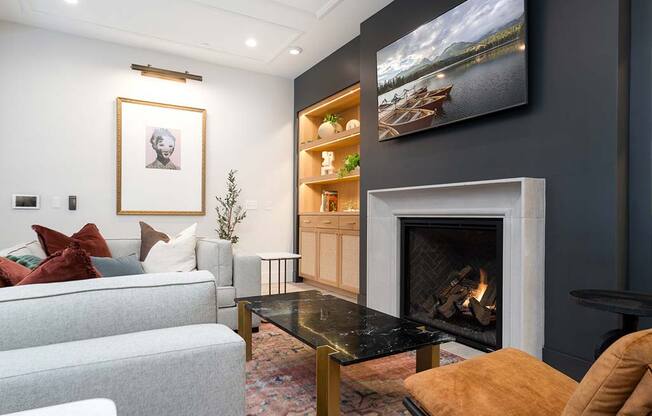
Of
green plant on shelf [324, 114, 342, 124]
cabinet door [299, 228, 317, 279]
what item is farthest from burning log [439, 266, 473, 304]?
green plant on shelf [324, 114, 342, 124]

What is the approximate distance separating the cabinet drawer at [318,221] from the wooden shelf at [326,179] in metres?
0.45

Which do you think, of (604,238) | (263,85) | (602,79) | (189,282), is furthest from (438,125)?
(263,85)

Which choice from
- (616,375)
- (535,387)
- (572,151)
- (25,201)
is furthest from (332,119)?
(616,375)

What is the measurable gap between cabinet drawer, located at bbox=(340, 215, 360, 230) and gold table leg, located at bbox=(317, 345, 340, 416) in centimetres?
251

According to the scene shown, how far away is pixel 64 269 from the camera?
4.17ft

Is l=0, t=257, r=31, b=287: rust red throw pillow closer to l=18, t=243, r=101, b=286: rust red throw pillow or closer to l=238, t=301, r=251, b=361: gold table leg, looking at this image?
l=18, t=243, r=101, b=286: rust red throw pillow

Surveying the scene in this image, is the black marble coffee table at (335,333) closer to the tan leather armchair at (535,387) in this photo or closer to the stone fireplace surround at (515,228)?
the tan leather armchair at (535,387)

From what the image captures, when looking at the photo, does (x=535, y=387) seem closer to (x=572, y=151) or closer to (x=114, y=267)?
(x=572, y=151)

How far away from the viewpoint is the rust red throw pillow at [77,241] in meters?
2.34

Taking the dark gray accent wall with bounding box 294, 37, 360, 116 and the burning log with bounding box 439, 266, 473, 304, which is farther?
the dark gray accent wall with bounding box 294, 37, 360, 116

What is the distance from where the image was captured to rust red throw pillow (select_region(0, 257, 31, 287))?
4.18 ft

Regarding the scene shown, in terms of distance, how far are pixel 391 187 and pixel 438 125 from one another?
2.48 feet

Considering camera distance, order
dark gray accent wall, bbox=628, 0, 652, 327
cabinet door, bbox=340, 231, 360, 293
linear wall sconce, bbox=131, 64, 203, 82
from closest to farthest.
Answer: dark gray accent wall, bbox=628, 0, 652, 327 < cabinet door, bbox=340, 231, 360, 293 < linear wall sconce, bbox=131, 64, 203, 82

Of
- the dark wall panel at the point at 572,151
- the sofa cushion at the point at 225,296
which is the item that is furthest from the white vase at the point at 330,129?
the sofa cushion at the point at 225,296
